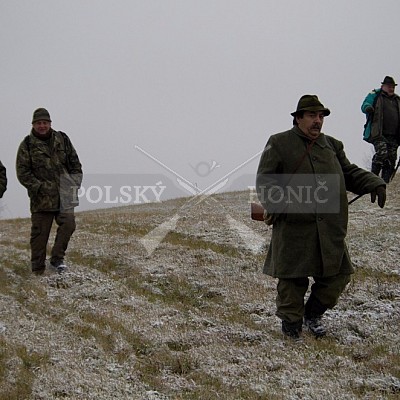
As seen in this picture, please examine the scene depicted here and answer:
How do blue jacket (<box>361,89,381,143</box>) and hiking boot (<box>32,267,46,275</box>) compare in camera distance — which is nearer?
hiking boot (<box>32,267,46,275</box>)

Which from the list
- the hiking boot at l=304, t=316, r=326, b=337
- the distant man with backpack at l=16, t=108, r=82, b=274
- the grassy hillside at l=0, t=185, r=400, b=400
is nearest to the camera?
the grassy hillside at l=0, t=185, r=400, b=400

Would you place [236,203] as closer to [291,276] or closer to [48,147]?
[48,147]

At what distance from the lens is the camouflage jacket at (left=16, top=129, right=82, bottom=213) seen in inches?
424

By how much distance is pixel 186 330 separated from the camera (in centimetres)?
729

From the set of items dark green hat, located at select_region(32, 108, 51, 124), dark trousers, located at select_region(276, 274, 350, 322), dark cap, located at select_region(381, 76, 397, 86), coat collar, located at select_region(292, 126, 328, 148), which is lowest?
dark trousers, located at select_region(276, 274, 350, 322)

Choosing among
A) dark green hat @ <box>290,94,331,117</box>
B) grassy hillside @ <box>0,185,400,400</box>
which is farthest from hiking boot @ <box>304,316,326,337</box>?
dark green hat @ <box>290,94,331,117</box>

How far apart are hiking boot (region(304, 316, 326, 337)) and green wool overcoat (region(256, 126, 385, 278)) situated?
2.84 feet

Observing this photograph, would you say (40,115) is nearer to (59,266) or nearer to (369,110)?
(59,266)

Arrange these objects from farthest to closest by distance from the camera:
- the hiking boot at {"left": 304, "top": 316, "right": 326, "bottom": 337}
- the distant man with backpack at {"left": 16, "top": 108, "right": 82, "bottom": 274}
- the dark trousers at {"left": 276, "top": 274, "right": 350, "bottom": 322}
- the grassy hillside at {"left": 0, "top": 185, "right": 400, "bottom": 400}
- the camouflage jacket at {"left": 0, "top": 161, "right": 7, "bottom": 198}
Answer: the distant man with backpack at {"left": 16, "top": 108, "right": 82, "bottom": 274}, the camouflage jacket at {"left": 0, "top": 161, "right": 7, "bottom": 198}, the hiking boot at {"left": 304, "top": 316, "right": 326, "bottom": 337}, the dark trousers at {"left": 276, "top": 274, "right": 350, "bottom": 322}, the grassy hillside at {"left": 0, "top": 185, "right": 400, "bottom": 400}

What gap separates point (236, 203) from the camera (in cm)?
2428

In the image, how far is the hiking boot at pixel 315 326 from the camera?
6773 millimetres

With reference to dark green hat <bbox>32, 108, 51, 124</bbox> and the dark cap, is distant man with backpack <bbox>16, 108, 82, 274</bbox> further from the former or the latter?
the dark cap

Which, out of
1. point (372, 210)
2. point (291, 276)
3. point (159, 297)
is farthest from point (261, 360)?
point (372, 210)

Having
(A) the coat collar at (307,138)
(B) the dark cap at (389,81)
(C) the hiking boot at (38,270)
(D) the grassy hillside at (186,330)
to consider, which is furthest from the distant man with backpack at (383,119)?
(C) the hiking boot at (38,270)
